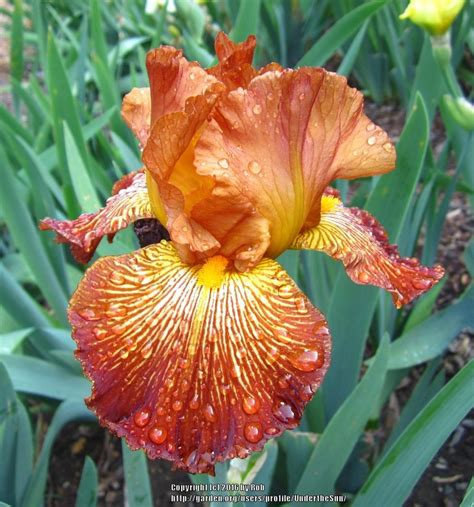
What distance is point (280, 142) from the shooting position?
73 centimetres

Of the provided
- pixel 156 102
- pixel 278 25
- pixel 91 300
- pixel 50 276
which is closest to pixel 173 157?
pixel 156 102

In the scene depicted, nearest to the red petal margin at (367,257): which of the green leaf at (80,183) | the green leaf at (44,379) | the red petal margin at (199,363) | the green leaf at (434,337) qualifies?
the red petal margin at (199,363)

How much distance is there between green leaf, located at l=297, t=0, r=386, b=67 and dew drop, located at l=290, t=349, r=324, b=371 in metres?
0.97

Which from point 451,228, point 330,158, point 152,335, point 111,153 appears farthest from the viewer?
point 451,228

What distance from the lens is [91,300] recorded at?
0.72 m

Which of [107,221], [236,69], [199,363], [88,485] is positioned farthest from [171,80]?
[88,485]

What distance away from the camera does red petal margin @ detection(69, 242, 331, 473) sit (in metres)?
0.65

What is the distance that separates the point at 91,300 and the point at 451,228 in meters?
1.64

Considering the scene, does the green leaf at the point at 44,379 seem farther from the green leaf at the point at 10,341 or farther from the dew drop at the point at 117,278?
the dew drop at the point at 117,278

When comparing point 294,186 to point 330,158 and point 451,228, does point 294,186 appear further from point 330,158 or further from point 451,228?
point 451,228

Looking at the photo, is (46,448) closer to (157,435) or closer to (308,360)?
(157,435)

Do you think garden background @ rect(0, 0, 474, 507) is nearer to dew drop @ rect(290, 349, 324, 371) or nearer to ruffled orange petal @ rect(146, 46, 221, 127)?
dew drop @ rect(290, 349, 324, 371)

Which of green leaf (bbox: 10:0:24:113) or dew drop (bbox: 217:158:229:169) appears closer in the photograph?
dew drop (bbox: 217:158:229:169)

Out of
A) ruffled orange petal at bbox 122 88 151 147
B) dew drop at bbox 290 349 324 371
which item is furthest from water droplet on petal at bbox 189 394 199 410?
ruffled orange petal at bbox 122 88 151 147
